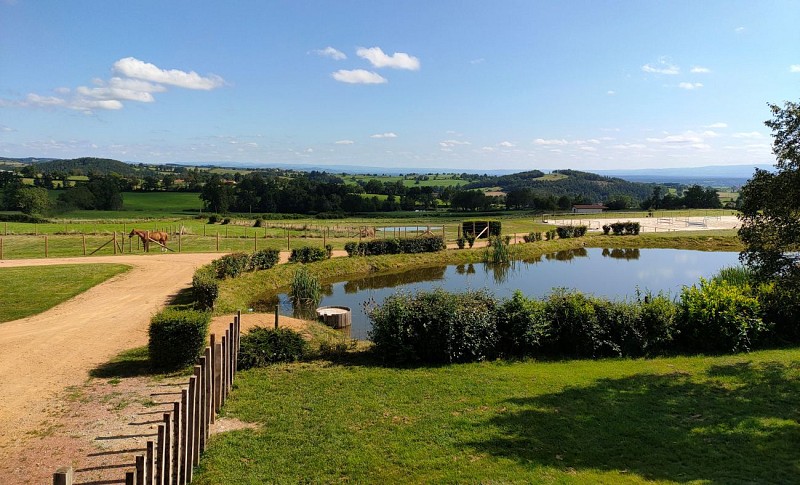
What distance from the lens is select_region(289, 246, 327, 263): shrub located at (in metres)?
28.5

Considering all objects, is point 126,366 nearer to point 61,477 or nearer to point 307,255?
point 61,477

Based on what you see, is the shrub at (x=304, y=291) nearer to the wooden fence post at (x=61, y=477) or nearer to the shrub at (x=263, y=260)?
the shrub at (x=263, y=260)

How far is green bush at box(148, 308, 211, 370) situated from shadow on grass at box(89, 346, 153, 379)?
1.09 feet

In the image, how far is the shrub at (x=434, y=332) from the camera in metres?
11.5

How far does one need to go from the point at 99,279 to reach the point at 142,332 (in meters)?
9.20

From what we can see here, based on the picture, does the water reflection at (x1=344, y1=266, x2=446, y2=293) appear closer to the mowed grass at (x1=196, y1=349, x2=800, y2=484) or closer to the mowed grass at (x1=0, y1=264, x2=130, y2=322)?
the mowed grass at (x1=0, y1=264, x2=130, y2=322)

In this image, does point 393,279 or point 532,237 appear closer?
point 393,279

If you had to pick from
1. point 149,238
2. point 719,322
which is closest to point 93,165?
point 149,238

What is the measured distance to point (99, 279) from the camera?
21.3 meters

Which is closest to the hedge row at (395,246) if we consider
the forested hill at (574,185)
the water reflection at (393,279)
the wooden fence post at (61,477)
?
the water reflection at (393,279)

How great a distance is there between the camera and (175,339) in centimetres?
1064

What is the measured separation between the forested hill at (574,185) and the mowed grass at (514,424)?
13393cm

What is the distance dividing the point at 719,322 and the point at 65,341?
15.7 m

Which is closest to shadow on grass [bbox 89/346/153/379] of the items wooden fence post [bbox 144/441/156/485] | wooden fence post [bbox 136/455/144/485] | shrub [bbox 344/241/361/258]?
wooden fence post [bbox 144/441/156/485]
